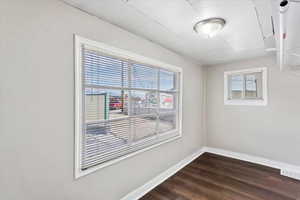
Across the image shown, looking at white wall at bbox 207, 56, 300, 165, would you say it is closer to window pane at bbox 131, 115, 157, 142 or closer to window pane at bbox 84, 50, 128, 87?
window pane at bbox 131, 115, 157, 142

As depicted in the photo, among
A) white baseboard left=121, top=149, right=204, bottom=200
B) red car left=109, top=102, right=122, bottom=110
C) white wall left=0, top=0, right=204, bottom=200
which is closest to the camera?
white wall left=0, top=0, right=204, bottom=200

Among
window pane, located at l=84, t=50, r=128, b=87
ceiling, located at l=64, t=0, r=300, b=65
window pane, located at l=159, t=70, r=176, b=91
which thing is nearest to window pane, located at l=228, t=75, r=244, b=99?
ceiling, located at l=64, t=0, r=300, b=65

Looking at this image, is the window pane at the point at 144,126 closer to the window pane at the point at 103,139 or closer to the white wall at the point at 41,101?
the window pane at the point at 103,139

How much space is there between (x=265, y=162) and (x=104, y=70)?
374 cm

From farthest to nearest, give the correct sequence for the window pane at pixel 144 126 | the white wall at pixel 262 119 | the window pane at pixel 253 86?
the window pane at pixel 253 86 < the white wall at pixel 262 119 < the window pane at pixel 144 126

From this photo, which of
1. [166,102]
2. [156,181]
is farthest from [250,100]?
[156,181]

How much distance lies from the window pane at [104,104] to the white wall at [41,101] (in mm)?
195

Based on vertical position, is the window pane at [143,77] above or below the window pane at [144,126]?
above

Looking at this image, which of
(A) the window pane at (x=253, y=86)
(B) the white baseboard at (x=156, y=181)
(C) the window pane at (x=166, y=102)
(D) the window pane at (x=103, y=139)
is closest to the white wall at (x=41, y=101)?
(D) the window pane at (x=103, y=139)

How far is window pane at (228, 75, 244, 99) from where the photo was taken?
345 cm

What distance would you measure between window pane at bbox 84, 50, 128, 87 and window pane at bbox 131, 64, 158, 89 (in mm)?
153

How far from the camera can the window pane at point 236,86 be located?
11.3ft

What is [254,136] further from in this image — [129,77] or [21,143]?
[21,143]

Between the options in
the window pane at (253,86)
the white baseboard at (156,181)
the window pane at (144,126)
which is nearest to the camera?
the white baseboard at (156,181)
